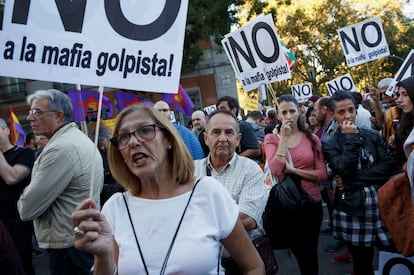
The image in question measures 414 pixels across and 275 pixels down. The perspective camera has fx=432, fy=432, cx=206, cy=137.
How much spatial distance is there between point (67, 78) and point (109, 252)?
3.24 ft

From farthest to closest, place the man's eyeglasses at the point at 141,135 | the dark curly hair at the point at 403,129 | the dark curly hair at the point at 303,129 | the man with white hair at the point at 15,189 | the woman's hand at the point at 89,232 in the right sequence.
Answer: the dark curly hair at the point at 303,129 < the man with white hair at the point at 15,189 < the dark curly hair at the point at 403,129 < the man's eyeglasses at the point at 141,135 < the woman's hand at the point at 89,232

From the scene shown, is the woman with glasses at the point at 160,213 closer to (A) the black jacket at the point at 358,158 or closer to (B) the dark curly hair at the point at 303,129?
(A) the black jacket at the point at 358,158

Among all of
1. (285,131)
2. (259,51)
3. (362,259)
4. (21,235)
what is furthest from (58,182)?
(259,51)

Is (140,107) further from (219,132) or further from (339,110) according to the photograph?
(339,110)

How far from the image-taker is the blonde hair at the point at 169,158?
215cm

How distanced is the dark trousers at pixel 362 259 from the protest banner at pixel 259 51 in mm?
1883

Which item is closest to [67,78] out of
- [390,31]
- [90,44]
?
[90,44]

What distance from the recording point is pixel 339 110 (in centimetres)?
394

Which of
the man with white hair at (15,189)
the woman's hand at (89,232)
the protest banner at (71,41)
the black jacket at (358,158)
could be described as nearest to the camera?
the woman's hand at (89,232)

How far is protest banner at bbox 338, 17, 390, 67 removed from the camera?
7824mm

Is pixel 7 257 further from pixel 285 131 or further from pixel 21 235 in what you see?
Result: pixel 285 131

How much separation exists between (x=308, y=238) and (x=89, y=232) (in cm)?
245

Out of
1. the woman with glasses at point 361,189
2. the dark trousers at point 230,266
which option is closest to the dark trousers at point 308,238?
the woman with glasses at point 361,189

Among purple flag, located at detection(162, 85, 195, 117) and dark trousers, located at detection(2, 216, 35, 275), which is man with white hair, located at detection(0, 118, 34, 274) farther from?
purple flag, located at detection(162, 85, 195, 117)
